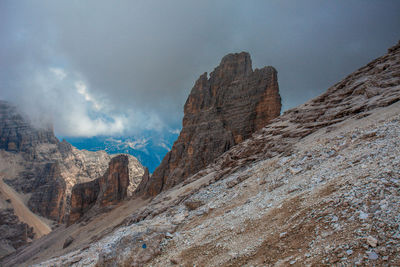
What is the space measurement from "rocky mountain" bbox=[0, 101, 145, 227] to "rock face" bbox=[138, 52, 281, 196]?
6953cm

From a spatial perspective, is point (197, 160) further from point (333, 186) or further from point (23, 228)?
point (23, 228)

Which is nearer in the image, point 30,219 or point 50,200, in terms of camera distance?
point 30,219

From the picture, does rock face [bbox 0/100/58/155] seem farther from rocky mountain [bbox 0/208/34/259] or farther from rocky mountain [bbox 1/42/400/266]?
rocky mountain [bbox 1/42/400/266]

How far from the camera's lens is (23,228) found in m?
90.2

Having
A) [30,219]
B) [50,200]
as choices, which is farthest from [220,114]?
[50,200]

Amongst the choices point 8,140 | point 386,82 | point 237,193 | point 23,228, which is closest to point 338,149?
point 237,193

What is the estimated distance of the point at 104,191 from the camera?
233 feet

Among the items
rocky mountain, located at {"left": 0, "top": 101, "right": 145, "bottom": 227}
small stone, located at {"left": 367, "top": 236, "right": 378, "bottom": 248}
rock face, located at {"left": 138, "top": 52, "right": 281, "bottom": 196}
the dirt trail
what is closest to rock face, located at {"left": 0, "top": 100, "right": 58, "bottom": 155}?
rocky mountain, located at {"left": 0, "top": 101, "right": 145, "bottom": 227}

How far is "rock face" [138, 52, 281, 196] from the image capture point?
162 ft

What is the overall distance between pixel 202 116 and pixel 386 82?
40.4 meters

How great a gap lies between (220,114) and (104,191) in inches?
1867

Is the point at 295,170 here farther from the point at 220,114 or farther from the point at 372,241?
the point at 220,114

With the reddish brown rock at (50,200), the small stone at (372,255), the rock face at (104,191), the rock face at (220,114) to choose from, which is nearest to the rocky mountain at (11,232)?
the reddish brown rock at (50,200)

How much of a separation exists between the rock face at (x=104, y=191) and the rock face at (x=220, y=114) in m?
12.8
